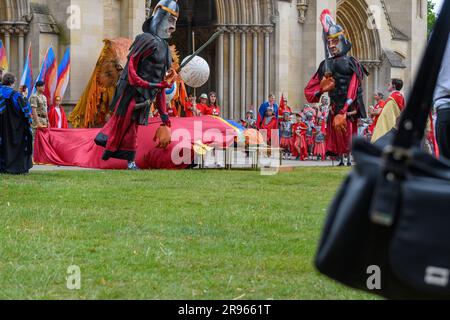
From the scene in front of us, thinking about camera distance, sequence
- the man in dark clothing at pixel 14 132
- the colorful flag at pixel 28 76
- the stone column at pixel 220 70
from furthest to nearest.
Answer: the stone column at pixel 220 70
the colorful flag at pixel 28 76
the man in dark clothing at pixel 14 132

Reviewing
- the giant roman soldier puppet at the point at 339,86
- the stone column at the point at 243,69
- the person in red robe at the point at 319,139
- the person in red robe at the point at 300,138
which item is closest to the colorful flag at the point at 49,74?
the giant roman soldier puppet at the point at 339,86

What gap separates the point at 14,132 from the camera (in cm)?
1598

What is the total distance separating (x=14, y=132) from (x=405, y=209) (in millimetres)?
13883

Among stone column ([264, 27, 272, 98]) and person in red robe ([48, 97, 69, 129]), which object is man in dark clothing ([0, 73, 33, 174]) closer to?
person in red robe ([48, 97, 69, 129])

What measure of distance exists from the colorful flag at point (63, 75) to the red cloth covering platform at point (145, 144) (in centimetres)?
308

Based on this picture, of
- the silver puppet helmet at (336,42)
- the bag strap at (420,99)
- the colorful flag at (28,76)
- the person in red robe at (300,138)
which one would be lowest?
the person in red robe at (300,138)

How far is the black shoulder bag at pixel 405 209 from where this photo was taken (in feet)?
8.79

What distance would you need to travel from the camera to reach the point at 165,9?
57.3ft

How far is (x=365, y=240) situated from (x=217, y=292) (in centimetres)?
269

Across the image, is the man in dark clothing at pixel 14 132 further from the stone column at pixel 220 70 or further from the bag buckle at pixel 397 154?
the stone column at pixel 220 70

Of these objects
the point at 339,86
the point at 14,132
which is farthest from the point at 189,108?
the point at 14,132

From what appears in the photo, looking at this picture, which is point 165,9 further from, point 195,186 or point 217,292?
point 217,292
